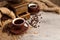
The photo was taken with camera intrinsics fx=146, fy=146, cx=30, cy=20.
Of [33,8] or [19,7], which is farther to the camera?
[33,8]

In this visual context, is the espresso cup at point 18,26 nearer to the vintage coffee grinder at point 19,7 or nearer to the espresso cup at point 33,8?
the vintage coffee grinder at point 19,7

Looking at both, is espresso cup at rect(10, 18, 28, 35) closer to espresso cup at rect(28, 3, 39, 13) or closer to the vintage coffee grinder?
the vintage coffee grinder

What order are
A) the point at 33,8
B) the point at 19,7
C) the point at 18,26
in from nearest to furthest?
1. the point at 18,26
2. the point at 19,7
3. the point at 33,8

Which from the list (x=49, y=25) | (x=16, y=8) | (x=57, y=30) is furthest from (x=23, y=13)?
(x=57, y=30)

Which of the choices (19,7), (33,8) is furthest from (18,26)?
(33,8)

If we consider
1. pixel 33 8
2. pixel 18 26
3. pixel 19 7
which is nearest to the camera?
pixel 18 26

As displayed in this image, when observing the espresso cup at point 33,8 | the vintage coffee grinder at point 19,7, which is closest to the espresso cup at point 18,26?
the vintage coffee grinder at point 19,7

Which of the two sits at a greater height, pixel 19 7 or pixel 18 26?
pixel 19 7

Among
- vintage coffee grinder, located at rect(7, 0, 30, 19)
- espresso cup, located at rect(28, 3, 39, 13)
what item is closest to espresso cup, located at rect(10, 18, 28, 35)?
vintage coffee grinder, located at rect(7, 0, 30, 19)

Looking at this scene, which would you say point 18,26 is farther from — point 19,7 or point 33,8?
point 33,8

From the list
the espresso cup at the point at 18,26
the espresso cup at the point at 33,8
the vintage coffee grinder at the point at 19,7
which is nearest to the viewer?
the espresso cup at the point at 18,26
